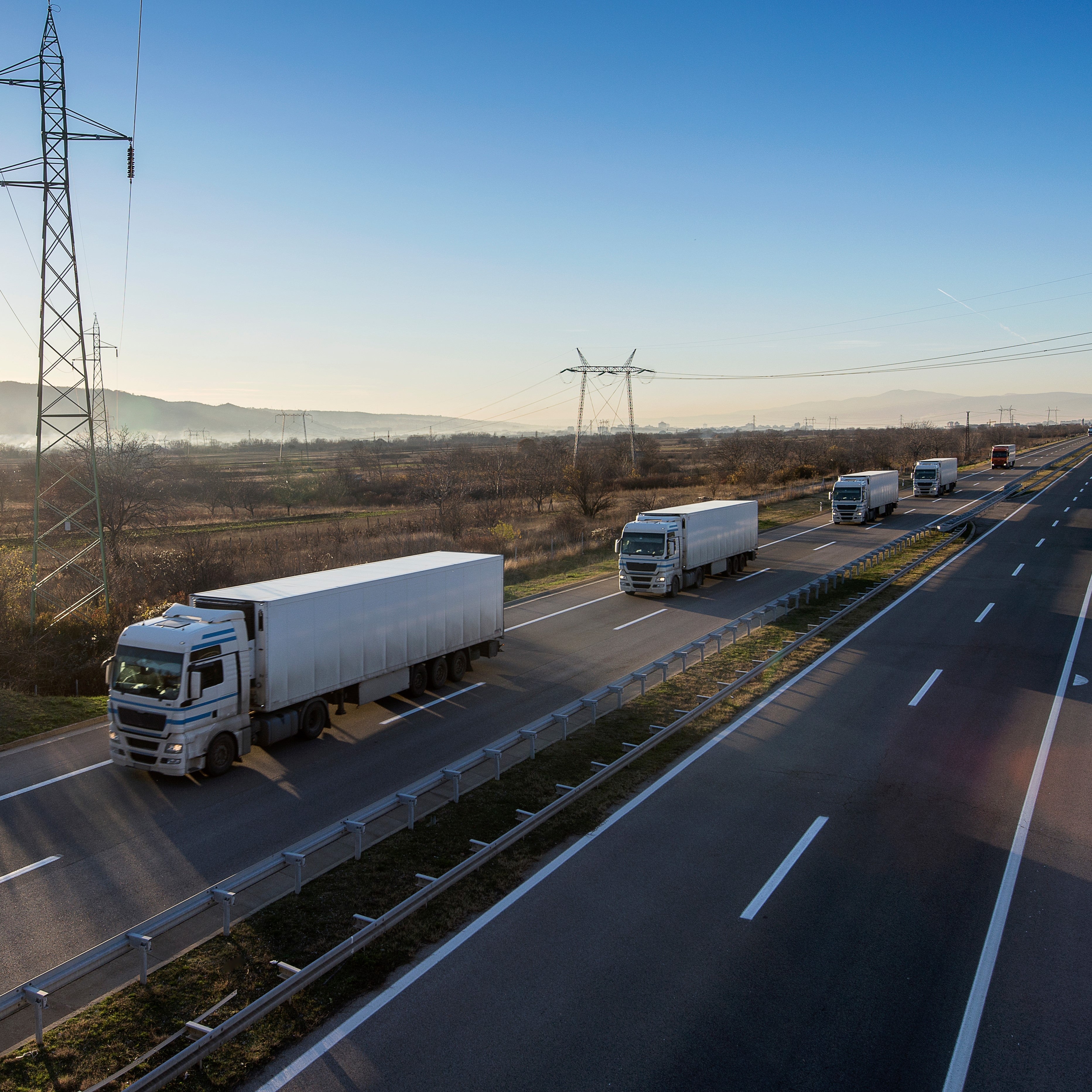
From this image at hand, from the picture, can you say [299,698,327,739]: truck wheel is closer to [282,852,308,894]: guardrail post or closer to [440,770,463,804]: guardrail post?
[440,770,463,804]: guardrail post

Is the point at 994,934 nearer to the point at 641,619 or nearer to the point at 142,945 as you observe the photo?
the point at 142,945

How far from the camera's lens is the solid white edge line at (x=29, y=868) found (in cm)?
1060

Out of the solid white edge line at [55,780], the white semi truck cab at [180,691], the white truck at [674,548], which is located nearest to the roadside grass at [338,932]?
the white semi truck cab at [180,691]

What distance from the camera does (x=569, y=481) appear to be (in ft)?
201

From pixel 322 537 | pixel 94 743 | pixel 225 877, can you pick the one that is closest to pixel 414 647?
pixel 94 743

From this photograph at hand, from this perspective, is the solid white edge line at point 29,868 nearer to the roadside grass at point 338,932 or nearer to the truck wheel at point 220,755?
the truck wheel at point 220,755

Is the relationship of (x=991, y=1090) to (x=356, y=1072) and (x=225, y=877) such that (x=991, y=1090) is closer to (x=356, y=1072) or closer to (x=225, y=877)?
(x=356, y=1072)

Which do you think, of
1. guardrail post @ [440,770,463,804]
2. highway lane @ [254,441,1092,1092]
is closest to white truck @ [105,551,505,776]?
guardrail post @ [440,770,463,804]

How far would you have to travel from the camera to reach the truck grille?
43.8 ft

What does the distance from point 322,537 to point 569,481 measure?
21492mm

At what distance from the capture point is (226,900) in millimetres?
8828

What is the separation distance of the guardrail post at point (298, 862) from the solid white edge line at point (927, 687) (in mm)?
13410

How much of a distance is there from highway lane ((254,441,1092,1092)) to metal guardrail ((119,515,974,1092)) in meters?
0.72

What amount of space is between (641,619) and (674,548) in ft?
14.2
